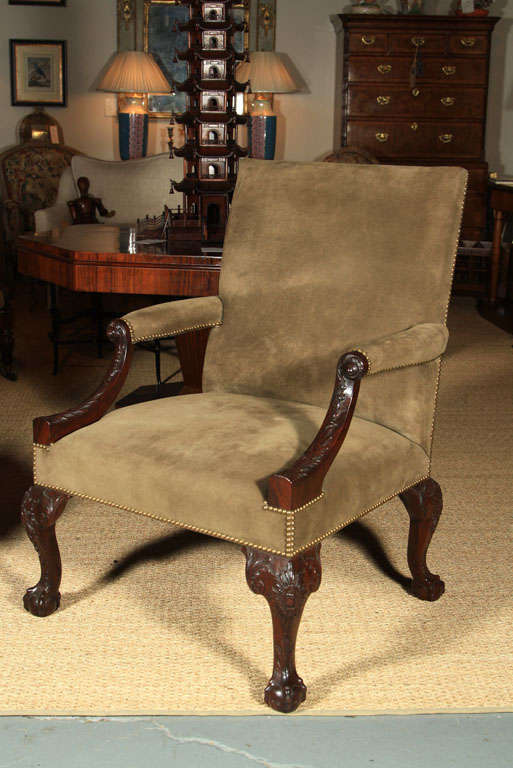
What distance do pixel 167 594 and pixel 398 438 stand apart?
0.86 m

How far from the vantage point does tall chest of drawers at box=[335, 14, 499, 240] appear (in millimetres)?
8070

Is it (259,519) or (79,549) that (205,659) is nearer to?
(259,519)

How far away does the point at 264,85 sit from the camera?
822cm

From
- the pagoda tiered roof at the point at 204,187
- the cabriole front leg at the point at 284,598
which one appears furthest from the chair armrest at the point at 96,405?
the pagoda tiered roof at the point at 204,187

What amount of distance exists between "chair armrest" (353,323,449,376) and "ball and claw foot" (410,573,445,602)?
712 mm

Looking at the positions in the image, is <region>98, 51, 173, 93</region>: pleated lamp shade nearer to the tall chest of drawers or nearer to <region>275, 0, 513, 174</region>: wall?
<region>275, 0, 513, 174</region>: wall

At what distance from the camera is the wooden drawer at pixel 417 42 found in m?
8.07

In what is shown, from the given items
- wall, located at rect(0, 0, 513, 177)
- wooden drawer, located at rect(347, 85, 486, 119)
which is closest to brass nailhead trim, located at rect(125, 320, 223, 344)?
wooden drawer, located at rect(347, 85, 486, 119)

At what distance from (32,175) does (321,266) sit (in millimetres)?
6045

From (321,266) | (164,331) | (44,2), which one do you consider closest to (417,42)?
(44,2)

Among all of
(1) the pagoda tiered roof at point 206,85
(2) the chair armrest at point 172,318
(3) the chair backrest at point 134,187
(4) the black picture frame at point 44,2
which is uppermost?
(4) the black picture frame at point 44,2

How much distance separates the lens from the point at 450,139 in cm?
831

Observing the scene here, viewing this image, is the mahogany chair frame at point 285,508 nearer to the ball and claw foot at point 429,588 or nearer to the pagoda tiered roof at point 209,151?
the ball and claw foot at point 429,588

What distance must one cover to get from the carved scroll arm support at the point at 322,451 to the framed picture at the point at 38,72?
24.5 ft
